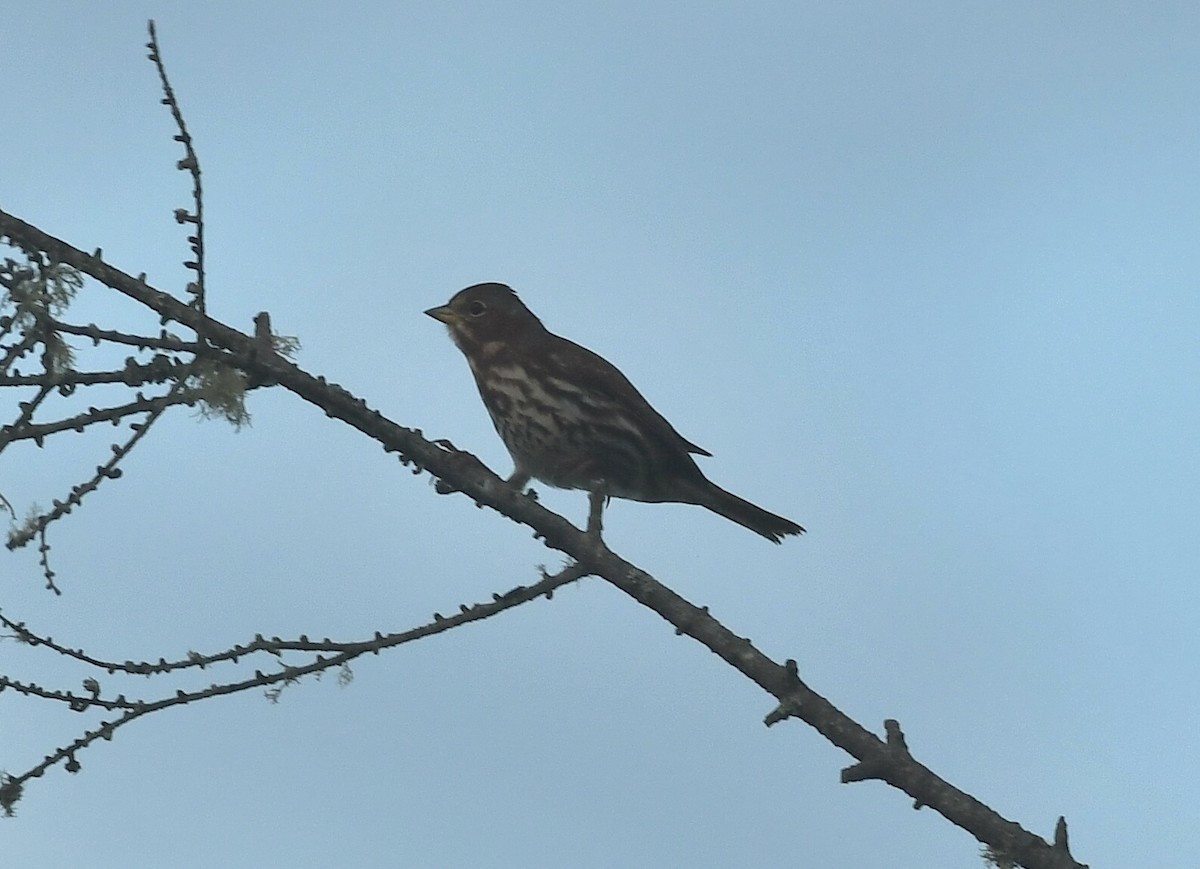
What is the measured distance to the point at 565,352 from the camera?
24.4 ft

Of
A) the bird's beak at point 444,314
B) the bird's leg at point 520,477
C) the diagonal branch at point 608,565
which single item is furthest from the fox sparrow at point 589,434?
the diagonal branch at point 608,565

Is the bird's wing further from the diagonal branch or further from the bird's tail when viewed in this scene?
the diagonal branch

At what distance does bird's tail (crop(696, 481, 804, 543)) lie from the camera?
7090mm

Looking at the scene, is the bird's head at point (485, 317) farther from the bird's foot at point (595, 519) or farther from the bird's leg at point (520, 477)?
the bird's foot at point (595, 519)

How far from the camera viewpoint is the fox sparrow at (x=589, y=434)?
22.8ft

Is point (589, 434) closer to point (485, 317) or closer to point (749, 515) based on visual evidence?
point (749, 515)

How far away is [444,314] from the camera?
8.03 m

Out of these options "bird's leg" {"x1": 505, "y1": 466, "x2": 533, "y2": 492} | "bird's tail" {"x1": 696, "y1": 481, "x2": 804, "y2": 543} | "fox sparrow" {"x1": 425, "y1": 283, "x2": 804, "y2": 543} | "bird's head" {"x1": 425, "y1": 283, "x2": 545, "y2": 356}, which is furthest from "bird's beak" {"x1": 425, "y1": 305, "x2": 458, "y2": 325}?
"bird's tail" {"x1": 696, "y1": 481, "x2": 804, "y2": 543}

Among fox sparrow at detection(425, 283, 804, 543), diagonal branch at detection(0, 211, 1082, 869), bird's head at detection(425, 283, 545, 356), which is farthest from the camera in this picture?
bird's head at detection(425, 283, 545, 356)

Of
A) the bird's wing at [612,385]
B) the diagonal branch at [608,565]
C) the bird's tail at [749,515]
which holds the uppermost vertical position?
the bird's wing at [612,385]

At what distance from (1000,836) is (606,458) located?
3.50m

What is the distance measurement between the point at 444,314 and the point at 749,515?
2.19 m

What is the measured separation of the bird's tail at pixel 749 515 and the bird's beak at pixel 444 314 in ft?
6.07

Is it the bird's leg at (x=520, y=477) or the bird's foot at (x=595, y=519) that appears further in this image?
the bird's leg at (x=520, y=477)
